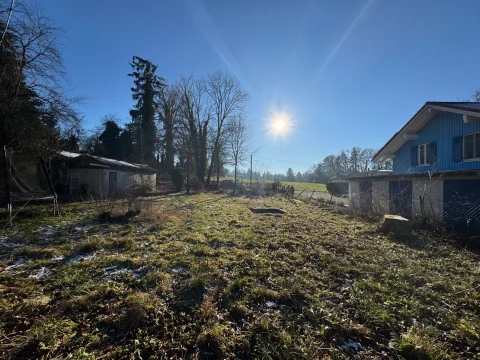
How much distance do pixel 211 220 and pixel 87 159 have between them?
1385 centimetres

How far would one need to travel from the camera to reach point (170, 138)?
27.7 meters

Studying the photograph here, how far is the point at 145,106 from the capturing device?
30.4 metres

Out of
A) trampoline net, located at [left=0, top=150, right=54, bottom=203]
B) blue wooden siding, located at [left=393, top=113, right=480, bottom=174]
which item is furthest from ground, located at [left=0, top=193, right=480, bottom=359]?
blue wooden siding, located at [left=393, top=113, right=480, bottom=174]

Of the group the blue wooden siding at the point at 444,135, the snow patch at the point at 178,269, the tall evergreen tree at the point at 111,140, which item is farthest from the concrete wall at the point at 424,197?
the tall evergreen tree at the point at 111,140

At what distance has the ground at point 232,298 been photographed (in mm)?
2316

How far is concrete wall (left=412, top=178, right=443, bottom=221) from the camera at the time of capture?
886 centimetres

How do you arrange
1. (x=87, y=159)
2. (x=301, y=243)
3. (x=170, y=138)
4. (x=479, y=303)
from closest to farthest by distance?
(x=479, y=303) → (x=301, y=243) → (x=87, y=159) → (x=170, y=138)

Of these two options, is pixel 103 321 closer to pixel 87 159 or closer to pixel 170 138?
pixel 87 159

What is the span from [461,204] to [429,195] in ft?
3.32

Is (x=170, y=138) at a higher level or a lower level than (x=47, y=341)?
higher

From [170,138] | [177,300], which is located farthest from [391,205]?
[170,138]

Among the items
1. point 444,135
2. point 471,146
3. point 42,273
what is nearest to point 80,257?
point 42,273

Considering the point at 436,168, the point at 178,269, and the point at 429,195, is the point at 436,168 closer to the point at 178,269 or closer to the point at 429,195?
the point at 429,195

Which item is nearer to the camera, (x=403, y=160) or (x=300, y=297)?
(x=300, y=297)
